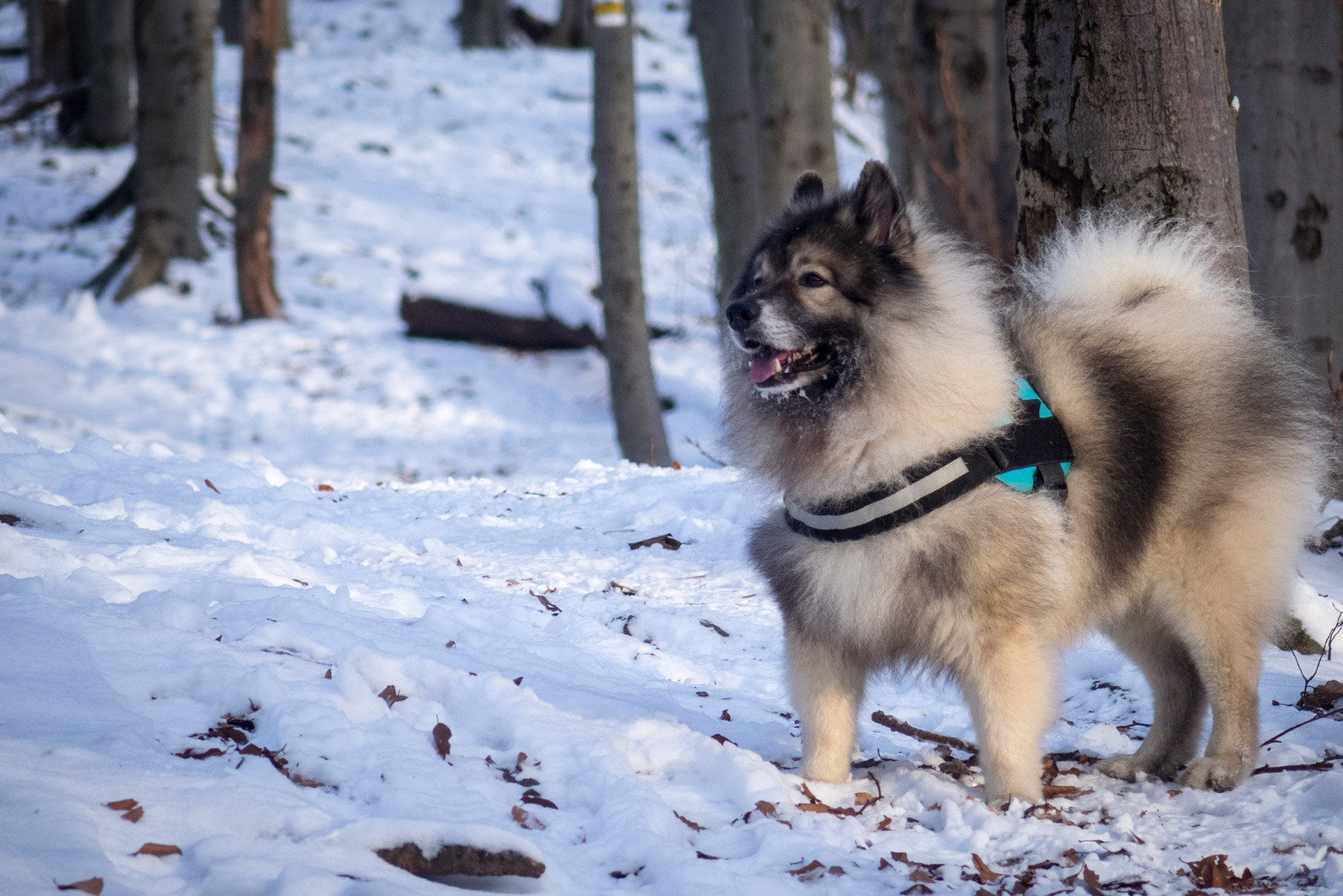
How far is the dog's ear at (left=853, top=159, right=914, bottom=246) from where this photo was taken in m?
3.00

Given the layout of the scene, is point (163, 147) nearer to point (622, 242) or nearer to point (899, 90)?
point (622, 242)

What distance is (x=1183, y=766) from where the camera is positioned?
130 inches

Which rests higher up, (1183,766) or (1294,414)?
(1294,414)

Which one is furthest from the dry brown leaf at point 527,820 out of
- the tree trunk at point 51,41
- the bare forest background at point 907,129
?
the tree trunk at point 51,41

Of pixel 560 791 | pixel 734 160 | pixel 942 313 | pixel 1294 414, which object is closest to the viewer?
pixel 560 791

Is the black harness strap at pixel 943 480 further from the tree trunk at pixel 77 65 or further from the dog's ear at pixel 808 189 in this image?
the tree trunk at pixel 77 65

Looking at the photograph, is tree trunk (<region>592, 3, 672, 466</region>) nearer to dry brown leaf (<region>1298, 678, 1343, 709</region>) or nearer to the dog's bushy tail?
the dog's bushy tail

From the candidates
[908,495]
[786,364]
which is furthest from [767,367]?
[908,495]

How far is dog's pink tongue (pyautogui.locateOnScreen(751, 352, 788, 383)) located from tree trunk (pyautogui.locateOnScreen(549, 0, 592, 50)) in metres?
22.9

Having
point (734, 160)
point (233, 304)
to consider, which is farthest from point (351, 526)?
point (233, 304)

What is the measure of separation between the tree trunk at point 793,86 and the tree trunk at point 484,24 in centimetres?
1694

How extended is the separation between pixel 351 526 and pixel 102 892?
3115 mm

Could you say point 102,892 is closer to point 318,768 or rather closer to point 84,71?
point 318,768

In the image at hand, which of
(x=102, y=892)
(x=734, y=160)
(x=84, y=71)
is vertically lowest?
(x=102, y=892)
